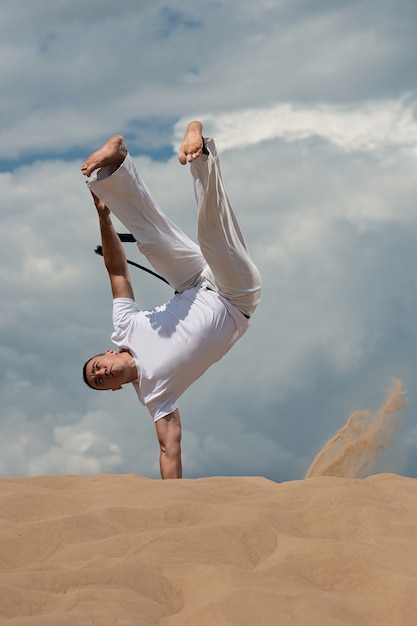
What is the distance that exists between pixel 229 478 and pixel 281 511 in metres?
1.15

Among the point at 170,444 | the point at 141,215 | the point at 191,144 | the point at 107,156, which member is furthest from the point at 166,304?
the point at 191,144

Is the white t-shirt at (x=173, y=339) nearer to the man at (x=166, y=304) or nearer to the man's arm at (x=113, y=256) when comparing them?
the man at (x=166, y=304)

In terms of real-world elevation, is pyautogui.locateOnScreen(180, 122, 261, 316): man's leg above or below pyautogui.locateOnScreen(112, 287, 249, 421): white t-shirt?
above

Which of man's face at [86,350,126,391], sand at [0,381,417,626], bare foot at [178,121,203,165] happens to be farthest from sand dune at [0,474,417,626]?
bare foot at [178,121,203,165]

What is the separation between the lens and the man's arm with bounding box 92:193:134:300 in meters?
6.12

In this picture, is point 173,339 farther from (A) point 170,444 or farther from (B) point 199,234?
(B) point 199,234

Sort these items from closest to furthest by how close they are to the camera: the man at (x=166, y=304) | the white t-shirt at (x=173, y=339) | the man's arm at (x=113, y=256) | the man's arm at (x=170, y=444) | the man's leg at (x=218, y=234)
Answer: the man's leg at (x=218, y=234) < the man at (x=166, y=304) < the man's arm at (x=170, y=444) < the white t-shirt at (x=173, y=339) < the man's arm at (x=113, y=256)

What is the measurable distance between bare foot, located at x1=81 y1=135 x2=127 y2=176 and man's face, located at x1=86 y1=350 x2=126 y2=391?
143 centimetres

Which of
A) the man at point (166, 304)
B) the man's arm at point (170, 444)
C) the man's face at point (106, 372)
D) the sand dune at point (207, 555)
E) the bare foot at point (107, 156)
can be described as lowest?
the sand dune at point (207, 555)

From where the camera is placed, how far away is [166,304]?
20.4 feet

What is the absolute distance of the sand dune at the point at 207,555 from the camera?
9.38ft

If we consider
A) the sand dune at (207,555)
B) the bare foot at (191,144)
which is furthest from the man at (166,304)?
the sand dune at (207,555)

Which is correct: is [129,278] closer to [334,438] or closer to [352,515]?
[334,438]

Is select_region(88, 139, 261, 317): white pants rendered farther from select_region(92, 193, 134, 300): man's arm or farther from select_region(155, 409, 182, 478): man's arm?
select_region(155, 409, 182, 478): man's arm
